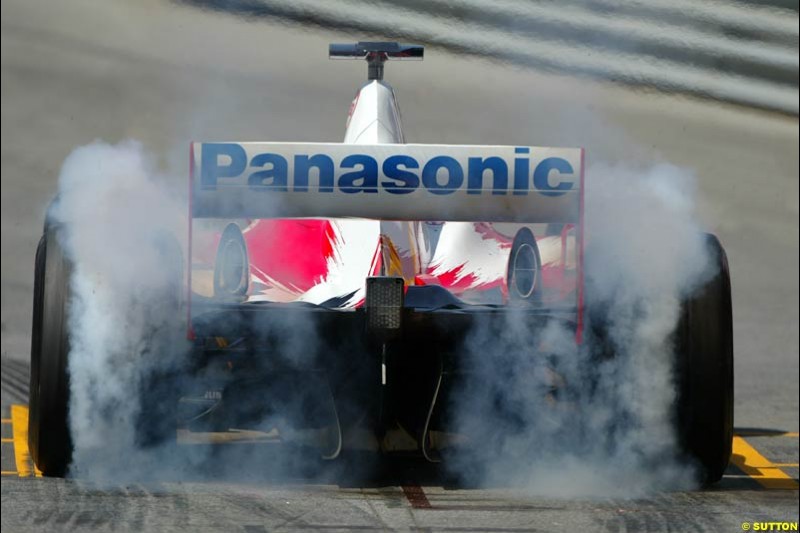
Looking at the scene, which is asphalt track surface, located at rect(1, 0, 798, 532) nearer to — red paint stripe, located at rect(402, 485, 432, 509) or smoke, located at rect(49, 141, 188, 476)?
smoke, located at rect(49, 141, 188, 476)

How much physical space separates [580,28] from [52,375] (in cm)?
485

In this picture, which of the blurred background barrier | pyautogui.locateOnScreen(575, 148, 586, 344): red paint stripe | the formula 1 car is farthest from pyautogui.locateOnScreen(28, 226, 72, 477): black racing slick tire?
the blurred background barrier

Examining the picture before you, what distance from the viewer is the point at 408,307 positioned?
7172 mm

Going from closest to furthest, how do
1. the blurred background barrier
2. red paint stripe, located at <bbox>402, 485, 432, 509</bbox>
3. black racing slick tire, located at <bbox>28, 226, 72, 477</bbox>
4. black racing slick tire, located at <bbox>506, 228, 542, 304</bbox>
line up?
red paint stripe, located at <bbox>402, 485, 432, 509</bbox> → black racing slick tire, located at <bbox>28, 226, 72, 477</bbox> → black racing slick tire, located at <bbox>506, 228, 542, 304</bbox> → the blurred background barrier

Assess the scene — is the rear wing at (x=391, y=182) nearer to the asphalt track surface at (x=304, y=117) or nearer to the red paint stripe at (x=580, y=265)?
the red paint stripe at (x=580, y=265)

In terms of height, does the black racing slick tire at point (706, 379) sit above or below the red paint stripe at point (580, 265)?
below

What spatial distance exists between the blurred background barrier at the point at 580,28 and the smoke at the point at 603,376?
1.73 meters

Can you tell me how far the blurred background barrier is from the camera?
9.32 meters

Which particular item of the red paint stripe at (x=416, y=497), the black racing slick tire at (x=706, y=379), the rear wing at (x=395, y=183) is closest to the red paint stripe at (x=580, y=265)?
the rear wing at (x=395, y=183)

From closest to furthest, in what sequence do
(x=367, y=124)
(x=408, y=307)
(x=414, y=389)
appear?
(x=408, y=307)
(x=414, y=389)
(x=367, y=124)

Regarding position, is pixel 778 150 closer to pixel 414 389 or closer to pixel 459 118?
pixel 459 118

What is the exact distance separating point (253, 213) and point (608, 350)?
6.32ft

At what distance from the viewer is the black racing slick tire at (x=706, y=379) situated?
7.38 meters

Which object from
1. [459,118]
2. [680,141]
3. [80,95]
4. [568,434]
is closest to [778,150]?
[680,141]
